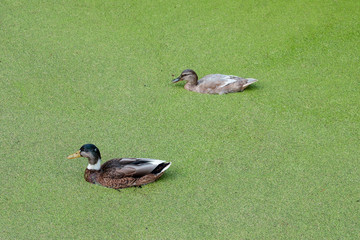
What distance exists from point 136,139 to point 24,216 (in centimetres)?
103

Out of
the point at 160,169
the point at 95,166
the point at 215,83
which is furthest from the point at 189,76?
the point at 95,166

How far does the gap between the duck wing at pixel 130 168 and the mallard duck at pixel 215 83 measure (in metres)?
1.23

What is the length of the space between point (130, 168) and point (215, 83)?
54.0 inches

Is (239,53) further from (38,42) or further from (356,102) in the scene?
(38,42)

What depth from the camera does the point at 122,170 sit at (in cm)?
341

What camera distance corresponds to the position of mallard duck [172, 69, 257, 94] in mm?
4469

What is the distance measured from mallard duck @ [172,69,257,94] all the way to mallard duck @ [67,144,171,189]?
1229 mm

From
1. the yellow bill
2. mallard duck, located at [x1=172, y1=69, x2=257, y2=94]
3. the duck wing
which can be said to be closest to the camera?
the duck wing

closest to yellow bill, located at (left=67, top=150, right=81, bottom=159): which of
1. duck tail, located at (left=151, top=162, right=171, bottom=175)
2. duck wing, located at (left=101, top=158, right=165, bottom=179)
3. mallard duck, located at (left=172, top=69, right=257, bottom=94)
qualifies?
duck wing, located at (left=101, top=158, right=165, bottom=179)

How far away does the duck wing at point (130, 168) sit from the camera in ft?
11.2

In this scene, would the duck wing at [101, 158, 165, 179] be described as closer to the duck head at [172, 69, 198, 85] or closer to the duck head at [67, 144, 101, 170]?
the duck head at [67, 144, 101, 170]

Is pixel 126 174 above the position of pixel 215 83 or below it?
below

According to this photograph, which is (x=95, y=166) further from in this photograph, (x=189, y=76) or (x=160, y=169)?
(x=189, y=76)

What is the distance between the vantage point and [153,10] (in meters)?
5.60
